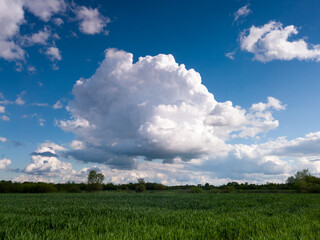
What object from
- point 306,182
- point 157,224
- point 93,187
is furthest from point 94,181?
point 157,224

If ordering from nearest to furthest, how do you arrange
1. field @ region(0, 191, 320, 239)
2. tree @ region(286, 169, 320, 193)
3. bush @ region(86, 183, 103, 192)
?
field @ region(0, 191, 320, 239) → tree @ region(286, 169, 320, 193) → bush @ region(86, 183, 103, 192)

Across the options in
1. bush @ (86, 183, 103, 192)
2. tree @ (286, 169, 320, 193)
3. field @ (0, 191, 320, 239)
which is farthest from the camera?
bush @ (86, 183, 103, 192)

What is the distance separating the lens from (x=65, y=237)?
6.82 metres

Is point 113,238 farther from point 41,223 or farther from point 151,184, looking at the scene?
point 151,184

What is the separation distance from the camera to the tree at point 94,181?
341 ft

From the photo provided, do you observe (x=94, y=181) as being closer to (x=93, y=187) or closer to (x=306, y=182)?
(x=93, y=187)

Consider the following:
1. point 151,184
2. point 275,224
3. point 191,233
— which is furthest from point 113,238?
point 151,184

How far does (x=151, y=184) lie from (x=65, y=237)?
526 feet

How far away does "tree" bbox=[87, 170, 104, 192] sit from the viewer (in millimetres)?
104000

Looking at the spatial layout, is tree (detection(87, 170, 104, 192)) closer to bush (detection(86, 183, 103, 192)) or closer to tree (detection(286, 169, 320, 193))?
bush (detection(86, 183, 103, 192))

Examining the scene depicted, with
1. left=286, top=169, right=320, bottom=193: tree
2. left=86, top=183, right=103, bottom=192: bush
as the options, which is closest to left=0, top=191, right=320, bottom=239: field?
left=286, top=169, right=320, bottom=193: tree

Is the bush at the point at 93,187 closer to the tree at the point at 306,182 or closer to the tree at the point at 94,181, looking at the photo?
the tree at the point at 94,181

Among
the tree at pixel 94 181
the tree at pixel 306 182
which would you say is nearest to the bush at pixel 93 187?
the tree at pixel 94 181

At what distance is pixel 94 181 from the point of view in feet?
365
